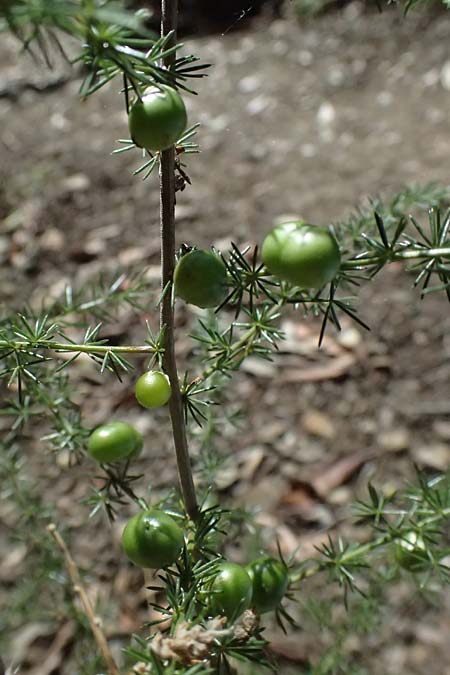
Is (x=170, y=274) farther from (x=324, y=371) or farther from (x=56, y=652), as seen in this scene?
(x=324, y=371)

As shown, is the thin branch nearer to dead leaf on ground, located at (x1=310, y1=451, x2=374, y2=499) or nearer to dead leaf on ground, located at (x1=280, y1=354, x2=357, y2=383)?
dead leaf on ground, located at (x1=310, y1=451, x2=374, y2=499)

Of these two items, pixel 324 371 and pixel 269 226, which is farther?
pixel 269 226

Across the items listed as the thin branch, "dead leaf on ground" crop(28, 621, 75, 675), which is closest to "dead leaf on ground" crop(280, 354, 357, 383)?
"dead leaf on ground" crop(28, 621, 75, 675)

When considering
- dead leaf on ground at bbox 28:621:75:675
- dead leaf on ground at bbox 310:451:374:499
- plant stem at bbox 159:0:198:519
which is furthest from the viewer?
dead leaf on ground at bbox 310:451:374:499

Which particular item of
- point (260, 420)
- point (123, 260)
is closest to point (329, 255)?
point (260, 420)

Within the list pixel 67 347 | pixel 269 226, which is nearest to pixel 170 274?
pixel 67 347

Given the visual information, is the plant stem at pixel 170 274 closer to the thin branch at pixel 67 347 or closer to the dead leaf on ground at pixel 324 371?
the thin branch at pixel 67 347

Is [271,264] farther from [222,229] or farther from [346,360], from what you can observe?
[222,229]
